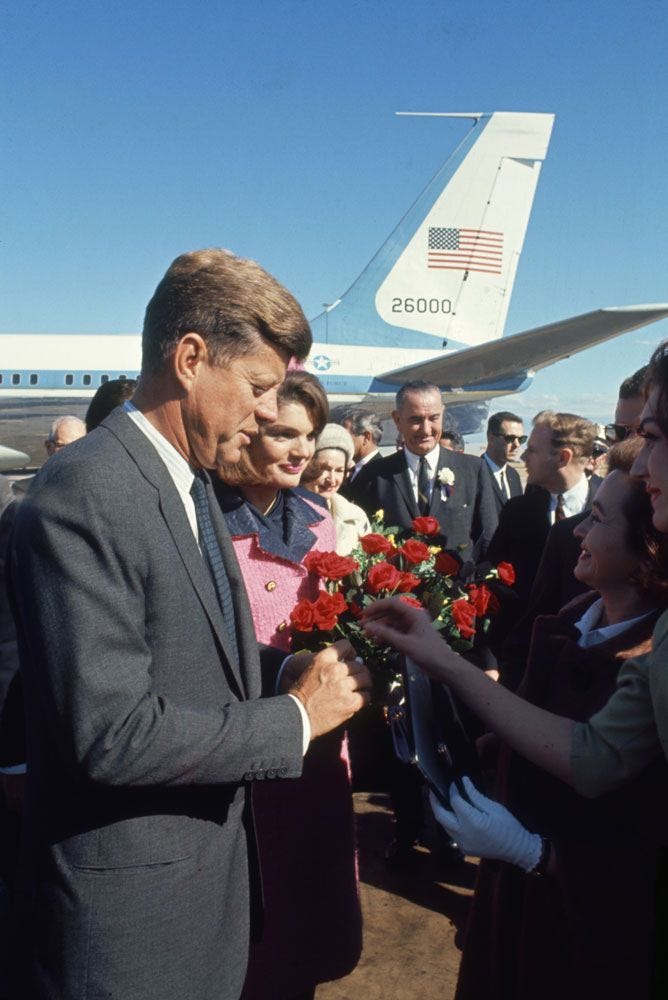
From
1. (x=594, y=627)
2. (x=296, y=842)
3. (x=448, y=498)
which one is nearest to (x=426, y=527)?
(x=594, y=627)

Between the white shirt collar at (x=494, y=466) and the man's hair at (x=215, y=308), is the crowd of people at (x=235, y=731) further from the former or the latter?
the white shirt collar at (x=494, y=466)

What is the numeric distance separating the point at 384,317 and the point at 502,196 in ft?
13.5

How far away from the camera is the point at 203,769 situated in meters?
1.23

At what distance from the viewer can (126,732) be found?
115 centimetres

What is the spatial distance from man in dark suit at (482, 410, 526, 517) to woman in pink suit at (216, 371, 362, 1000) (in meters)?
5.02

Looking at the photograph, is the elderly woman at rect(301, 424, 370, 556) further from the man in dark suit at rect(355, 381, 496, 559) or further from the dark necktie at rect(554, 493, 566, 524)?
the dark necktie at rect(554, 493, 566, 524)

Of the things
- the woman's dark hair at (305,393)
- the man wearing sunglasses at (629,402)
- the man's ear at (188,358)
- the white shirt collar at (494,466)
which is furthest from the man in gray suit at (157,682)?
the white shirt collar at (494,466)

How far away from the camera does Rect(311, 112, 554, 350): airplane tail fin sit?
723 inches

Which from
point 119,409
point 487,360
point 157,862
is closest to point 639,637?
point 157,862

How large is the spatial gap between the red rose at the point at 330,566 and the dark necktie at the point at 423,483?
305 cm

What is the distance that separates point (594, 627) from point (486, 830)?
60 centimetres

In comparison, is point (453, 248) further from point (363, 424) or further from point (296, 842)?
point (296, 842)

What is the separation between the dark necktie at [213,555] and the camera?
1462 mm

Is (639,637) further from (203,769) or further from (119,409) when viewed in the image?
(119,409)
